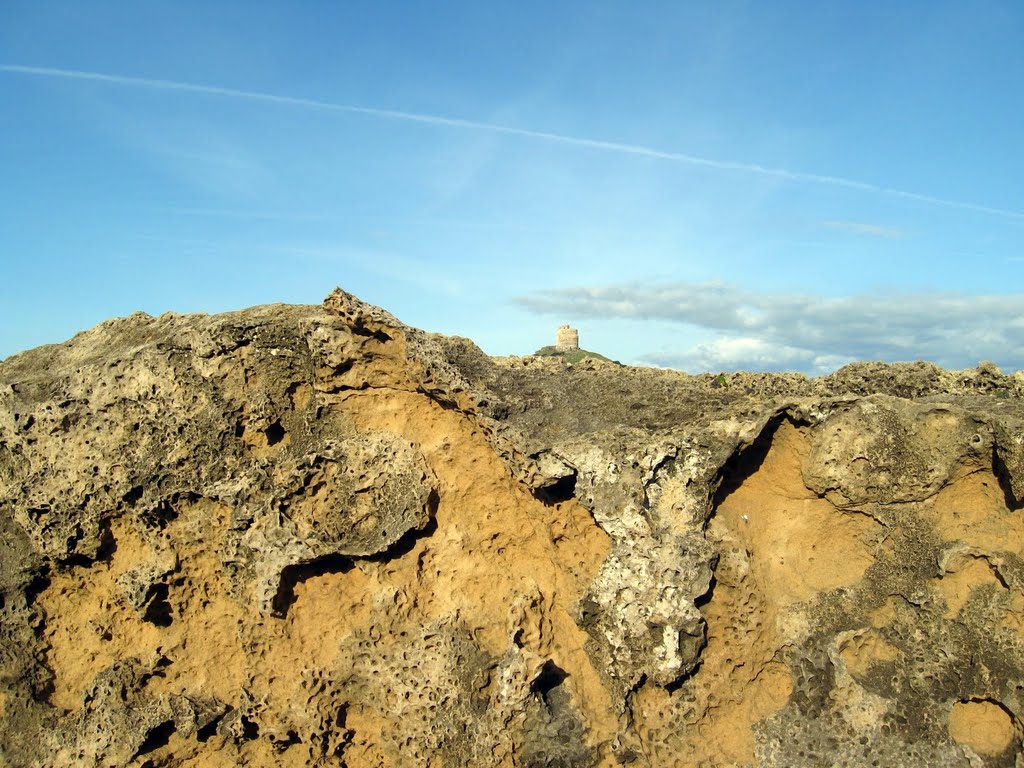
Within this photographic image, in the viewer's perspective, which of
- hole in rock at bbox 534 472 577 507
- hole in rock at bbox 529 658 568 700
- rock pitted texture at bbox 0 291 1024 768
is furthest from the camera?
hole in rock at bbox 534 472 577 507

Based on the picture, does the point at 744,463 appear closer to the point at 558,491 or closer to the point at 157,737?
the point at 558,491

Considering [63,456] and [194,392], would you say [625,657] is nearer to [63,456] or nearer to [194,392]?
[194,392]

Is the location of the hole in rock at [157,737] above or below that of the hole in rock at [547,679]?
below

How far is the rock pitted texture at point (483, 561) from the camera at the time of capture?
7.61 metres

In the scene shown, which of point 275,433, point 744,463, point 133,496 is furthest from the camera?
point 275,433

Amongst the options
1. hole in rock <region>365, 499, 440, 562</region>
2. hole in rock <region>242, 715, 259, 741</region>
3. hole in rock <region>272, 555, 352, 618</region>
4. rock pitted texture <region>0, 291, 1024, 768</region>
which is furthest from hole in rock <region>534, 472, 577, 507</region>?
hole in rock <region>242, 715, 259, 741</region>

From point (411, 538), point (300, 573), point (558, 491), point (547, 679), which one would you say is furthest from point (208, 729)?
point (558, 491)

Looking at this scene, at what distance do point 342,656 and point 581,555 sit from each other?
285 cm

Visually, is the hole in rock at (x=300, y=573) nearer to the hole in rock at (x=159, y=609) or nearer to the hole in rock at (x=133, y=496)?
the hole in rock at (x=159, y=609)

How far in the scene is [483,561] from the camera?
8.27 meters

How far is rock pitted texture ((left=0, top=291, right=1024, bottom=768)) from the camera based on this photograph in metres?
7.61

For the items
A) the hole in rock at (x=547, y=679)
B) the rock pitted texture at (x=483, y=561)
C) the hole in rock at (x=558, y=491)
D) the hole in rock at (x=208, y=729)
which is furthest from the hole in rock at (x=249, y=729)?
the hole in rock at (x=558, y=491)

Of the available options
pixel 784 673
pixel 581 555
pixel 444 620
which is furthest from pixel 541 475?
pixel 784 673

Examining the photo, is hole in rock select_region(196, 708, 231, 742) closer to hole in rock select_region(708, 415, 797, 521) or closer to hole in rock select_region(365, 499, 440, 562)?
hole in rock select_region(365, 499, 440, 562)
